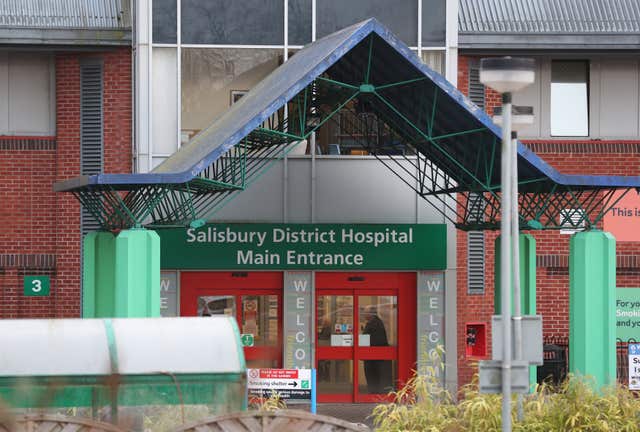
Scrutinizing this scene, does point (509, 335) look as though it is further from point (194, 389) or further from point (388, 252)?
point (388, 252)

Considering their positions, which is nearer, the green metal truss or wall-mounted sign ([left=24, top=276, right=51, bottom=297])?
the green metal truss

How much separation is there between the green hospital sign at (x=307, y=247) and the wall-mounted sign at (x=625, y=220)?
360cm

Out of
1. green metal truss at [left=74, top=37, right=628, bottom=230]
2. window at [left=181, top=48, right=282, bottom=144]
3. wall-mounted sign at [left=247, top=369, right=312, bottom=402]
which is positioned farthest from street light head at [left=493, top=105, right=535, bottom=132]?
window at [left=181, top=48, right=282, bottom=144]

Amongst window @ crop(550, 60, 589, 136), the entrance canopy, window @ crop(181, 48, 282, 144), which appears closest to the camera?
the entrance canopy

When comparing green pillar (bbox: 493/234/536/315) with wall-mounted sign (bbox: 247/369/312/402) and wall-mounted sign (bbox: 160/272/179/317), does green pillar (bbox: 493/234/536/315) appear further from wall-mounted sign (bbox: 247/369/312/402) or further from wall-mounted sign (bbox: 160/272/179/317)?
wall-mounted sign (bbox: 160/272/179/317)

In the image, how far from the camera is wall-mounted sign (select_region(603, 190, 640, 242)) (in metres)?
26.8

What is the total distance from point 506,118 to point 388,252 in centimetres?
1104

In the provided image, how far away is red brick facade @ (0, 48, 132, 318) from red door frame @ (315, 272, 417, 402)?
4.77 m

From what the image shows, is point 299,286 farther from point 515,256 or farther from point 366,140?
point 515,256

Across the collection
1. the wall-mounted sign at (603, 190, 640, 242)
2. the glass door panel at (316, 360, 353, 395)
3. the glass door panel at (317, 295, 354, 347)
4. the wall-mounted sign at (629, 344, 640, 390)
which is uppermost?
the wall-mounted sign at (603, 190, 640, 242)

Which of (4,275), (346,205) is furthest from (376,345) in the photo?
(4,275)

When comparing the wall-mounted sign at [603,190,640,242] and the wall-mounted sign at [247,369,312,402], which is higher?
the wall-mounted sign at [603,190,640,242]

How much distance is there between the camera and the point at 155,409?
1459 centimetres

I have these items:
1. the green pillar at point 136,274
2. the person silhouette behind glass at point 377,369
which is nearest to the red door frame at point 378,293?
the person silhouette behind glass at point 377,369
